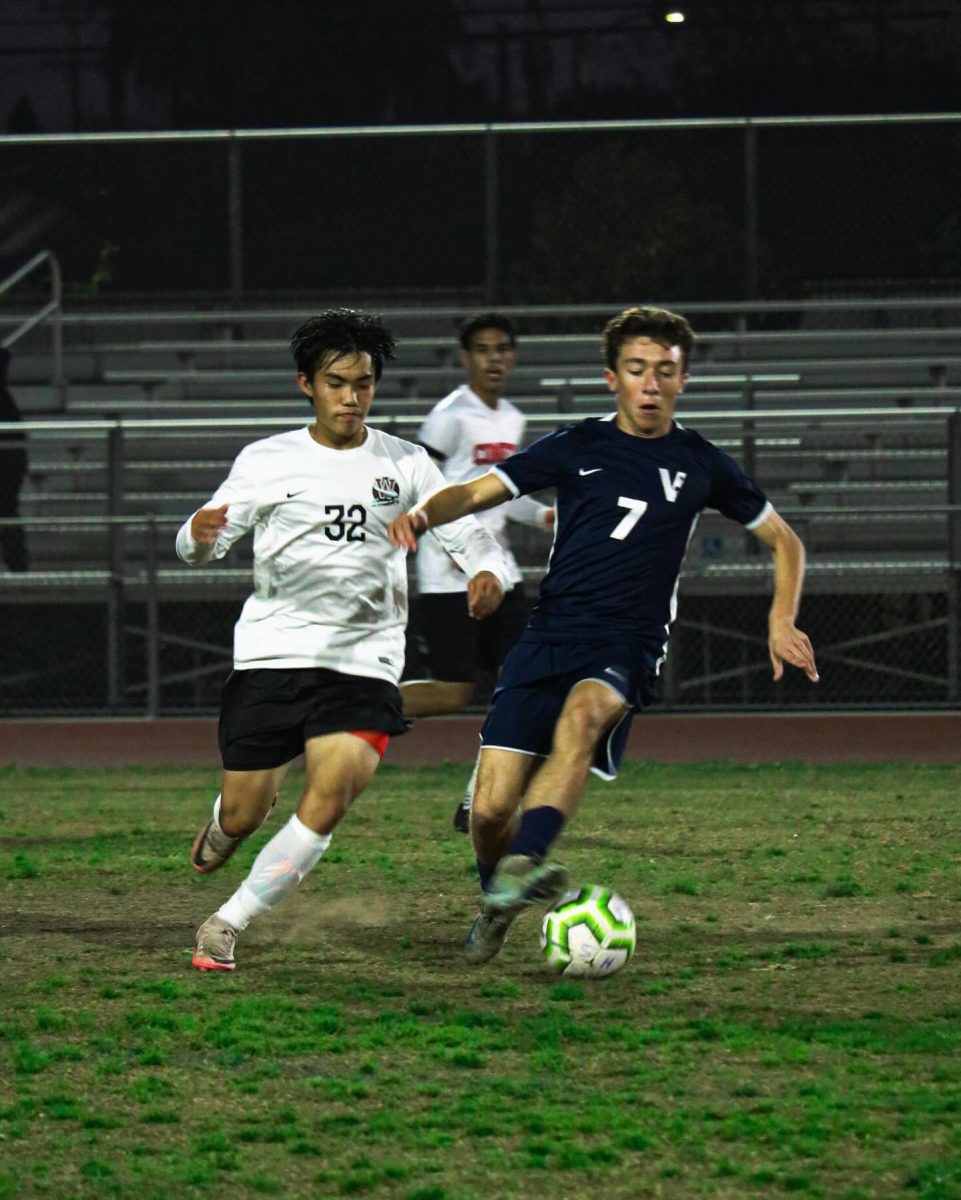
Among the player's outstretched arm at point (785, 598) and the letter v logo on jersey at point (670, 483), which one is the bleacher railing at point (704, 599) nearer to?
the player's outstretched arm at point (785, 598)

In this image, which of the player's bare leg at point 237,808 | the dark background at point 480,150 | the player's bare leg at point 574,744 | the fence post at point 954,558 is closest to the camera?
the player's bare leg at point 574,744

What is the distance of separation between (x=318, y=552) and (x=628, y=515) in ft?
3.07

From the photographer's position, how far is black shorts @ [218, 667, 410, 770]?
627 centimetres

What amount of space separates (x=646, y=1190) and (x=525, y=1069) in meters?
0.93

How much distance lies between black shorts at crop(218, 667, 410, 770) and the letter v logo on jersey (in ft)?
3.33

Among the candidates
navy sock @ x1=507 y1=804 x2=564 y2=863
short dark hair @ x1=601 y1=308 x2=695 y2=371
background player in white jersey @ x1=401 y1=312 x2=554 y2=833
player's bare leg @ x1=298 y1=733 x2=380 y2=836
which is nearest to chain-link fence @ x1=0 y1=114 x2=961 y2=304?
background player in white jersey @ x1=401 y1=312 x2=554 y2=833

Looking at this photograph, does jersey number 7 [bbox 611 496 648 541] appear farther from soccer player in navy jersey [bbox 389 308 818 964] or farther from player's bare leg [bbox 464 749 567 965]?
player's bare leg [bbox 464 749 567 965]

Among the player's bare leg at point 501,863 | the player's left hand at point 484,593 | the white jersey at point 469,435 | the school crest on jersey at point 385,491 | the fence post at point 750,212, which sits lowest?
the player's bare leg at point 501,863

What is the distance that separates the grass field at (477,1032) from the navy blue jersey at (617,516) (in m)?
1.02

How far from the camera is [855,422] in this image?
17062 mm

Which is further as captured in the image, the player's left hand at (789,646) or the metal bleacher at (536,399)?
the metal bleacher at (536,399)

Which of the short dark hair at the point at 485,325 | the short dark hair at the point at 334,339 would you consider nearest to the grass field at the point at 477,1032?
the short dark hair at the point at 334,339

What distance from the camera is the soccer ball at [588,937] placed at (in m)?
5.79

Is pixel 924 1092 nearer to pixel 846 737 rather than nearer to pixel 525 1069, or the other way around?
pixel 525 1069
